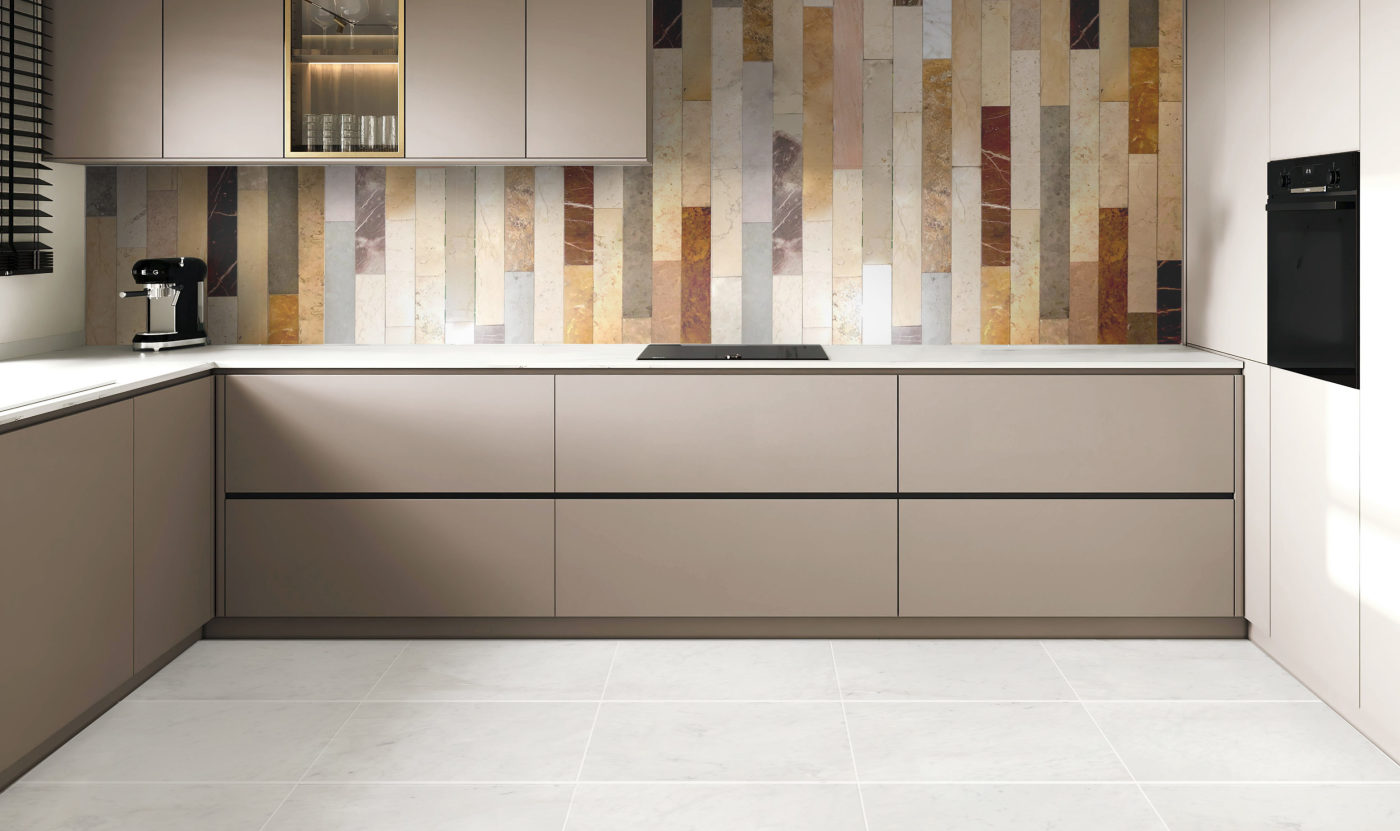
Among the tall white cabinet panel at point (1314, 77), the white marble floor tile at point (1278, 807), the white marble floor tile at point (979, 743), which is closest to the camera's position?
the white marble floor tile at point (1278, 807)

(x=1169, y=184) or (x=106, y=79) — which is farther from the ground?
(x=106, y=79)

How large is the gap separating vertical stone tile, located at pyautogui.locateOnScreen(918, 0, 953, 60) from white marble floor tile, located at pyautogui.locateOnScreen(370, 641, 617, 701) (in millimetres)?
2113

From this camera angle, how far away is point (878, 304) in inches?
153

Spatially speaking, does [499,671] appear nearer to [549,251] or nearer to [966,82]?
[549,251]

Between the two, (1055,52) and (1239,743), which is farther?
(1055,52)

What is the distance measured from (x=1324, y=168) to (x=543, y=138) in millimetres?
2067

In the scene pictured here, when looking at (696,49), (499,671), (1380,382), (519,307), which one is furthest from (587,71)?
(1380,382)

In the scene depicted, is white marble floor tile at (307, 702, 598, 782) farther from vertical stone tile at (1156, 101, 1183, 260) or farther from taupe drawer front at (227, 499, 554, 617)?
vertical stone tile at (1156, 101, 1183, 260)

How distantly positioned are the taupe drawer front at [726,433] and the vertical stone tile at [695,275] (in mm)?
612

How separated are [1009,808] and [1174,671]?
3.31ft

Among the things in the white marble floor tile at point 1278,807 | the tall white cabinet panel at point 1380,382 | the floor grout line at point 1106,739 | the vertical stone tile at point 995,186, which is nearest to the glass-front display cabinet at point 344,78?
the vertical stone tile at point 995,186

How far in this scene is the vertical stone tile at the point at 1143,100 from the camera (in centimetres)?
379

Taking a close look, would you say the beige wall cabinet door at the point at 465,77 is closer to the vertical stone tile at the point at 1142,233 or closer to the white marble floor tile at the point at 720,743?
the white marble floor tile at the point at 720,743

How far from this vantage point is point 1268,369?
10.3ft
